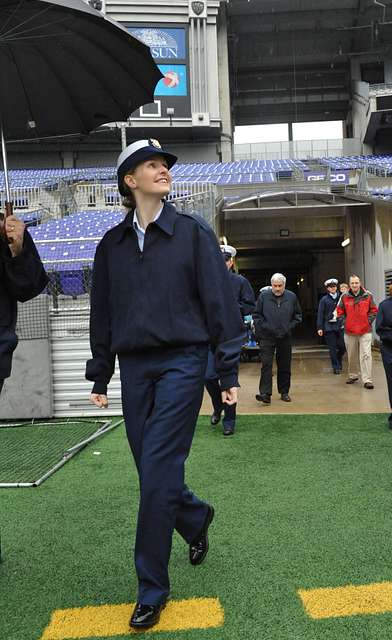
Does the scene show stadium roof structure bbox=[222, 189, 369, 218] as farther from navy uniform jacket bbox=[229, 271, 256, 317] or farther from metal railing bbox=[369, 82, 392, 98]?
metal railing bbox=[369, 82, 392, 98]

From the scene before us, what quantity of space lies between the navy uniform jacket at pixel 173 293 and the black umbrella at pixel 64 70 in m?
0.68

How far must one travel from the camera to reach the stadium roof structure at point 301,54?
33.8 metres

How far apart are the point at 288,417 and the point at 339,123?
42726 mm

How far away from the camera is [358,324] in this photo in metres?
9.46

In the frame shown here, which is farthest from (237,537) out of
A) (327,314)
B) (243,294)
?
(327,314)

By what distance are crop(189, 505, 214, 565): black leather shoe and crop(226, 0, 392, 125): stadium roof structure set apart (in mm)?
35474

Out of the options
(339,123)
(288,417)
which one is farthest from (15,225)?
(339,123)

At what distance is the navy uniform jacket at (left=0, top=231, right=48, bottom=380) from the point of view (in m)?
2.53

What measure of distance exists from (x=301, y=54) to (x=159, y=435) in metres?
40.7

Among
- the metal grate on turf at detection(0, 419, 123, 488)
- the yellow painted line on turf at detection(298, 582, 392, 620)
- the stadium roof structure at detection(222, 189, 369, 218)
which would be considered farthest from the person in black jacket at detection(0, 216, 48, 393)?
the stadium roof structure at detection(222, 189, 369, 218)

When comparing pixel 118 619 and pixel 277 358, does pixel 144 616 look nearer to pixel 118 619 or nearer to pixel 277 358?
pixel 118 619

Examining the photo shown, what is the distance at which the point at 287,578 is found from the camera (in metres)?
2.64

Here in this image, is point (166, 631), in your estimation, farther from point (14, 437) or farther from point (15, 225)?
point (14, 437)

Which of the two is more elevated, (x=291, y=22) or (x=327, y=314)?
(x=291, y=22)
